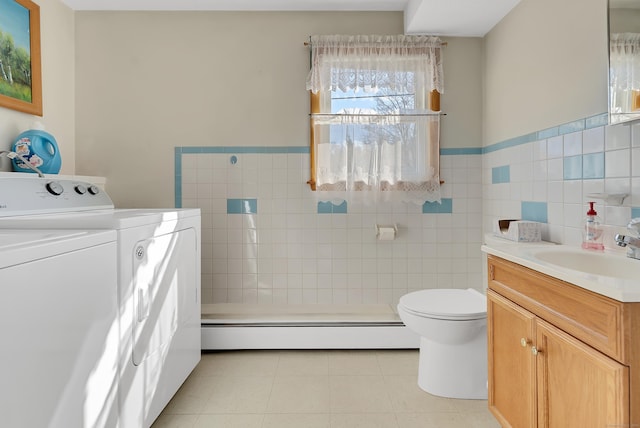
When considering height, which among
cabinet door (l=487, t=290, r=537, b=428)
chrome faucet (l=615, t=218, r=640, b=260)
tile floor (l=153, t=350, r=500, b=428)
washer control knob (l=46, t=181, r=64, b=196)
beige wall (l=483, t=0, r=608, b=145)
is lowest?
tile floor (l=153, t=350, r=500, b=428)

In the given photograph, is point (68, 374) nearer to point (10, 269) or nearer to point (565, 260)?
point (10, 269)

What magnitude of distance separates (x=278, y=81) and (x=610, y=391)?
8.64 feet

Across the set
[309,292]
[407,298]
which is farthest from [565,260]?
[309,292]

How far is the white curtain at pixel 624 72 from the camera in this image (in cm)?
145

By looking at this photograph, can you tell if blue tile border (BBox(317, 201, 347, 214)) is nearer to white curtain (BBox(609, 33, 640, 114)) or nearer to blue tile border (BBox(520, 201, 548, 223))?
blue tile border (BBox(520, 201, 548, 223))

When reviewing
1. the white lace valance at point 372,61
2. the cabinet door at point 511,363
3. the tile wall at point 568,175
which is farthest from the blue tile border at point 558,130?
the cabinet door at point 511,363

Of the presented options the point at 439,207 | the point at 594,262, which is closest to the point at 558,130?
the point at 594,262

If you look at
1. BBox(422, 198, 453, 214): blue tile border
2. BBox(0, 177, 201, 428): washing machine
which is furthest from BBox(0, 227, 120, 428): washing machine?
BBox(422, 198, 453, 214): blue tile border

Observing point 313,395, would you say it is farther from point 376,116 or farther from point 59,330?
point 376,116

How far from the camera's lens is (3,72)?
2.25 metres

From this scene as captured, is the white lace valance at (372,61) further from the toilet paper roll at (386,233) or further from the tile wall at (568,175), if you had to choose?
the toilet paper roll at (386,233)

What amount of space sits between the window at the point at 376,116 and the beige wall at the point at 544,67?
1.25 feet

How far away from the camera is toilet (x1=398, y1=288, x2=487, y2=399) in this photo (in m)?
2.05

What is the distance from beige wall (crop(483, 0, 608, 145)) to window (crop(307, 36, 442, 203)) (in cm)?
38
